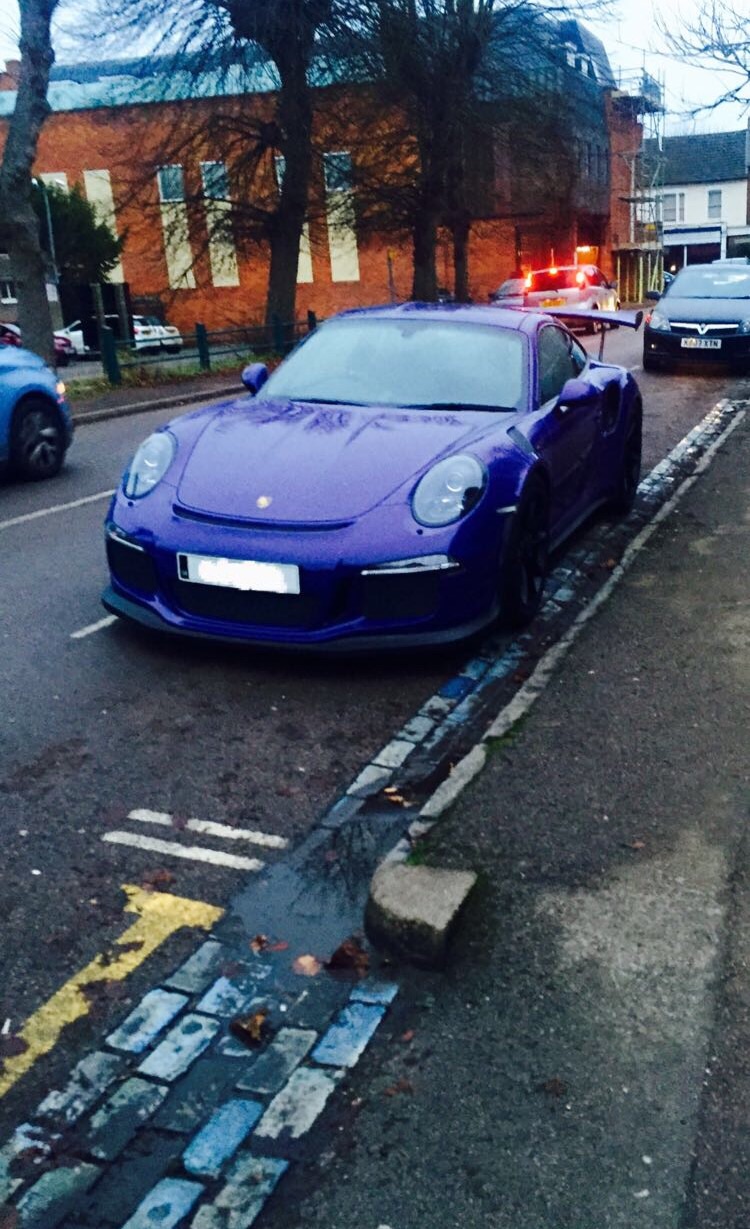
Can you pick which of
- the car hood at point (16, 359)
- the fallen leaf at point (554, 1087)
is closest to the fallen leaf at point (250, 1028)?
the fallen leaf at point (554, 1087)

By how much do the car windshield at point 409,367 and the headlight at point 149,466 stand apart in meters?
0.92

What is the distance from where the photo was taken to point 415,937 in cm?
313

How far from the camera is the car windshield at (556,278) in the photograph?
104 ft

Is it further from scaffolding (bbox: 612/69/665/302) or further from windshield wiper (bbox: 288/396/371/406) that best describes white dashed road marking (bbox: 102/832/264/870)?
scaffolding (bbox: 612/69/665/302)

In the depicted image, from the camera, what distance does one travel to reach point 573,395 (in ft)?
20.9

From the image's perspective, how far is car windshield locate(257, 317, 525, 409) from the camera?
246 inches

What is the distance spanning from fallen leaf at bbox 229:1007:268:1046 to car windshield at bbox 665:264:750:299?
18.1 m

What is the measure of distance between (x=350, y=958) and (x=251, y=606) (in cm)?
219

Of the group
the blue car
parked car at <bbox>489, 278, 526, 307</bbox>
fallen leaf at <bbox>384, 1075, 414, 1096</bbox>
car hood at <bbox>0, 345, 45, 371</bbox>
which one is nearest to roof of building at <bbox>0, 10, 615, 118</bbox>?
parked car at <bbox>489, 278, 526, 307</bbox>

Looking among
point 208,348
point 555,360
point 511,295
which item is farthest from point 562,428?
point 511,295

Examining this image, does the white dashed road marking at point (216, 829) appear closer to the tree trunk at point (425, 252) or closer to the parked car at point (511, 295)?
the parked car at point (511, 295)

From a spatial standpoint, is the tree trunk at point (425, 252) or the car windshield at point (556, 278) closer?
the tree trunk at point (425, 252)

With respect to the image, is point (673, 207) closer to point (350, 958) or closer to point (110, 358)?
point (110, 358)

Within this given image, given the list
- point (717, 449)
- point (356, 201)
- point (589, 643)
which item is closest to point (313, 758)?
point (589, 643)
